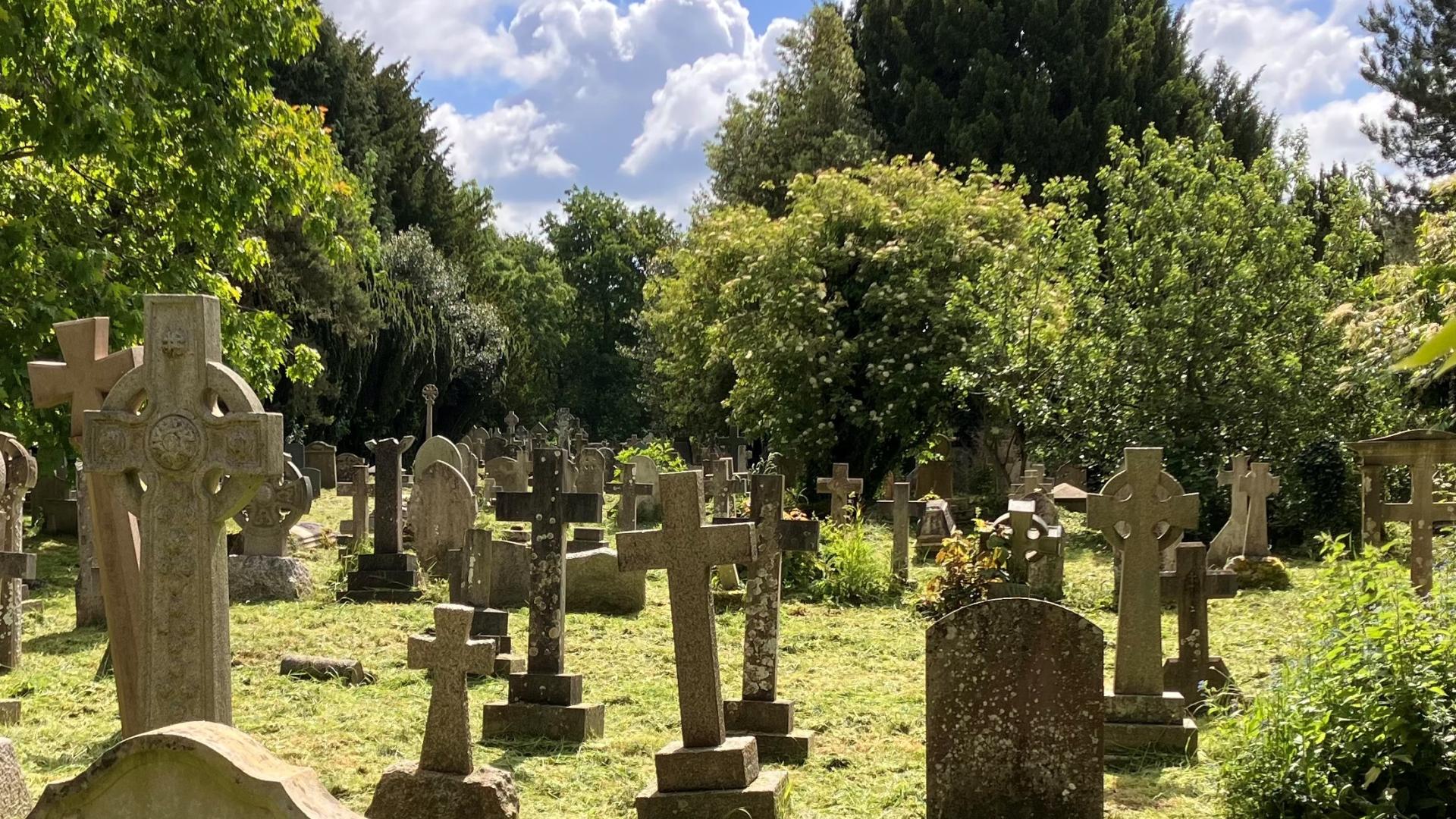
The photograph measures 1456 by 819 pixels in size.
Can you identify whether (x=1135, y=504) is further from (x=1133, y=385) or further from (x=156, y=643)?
(x=1133, y=385)

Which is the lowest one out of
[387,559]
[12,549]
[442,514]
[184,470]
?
[387,559]

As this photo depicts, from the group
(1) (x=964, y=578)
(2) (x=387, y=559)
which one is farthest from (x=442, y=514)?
(1) (x=964, y=578)

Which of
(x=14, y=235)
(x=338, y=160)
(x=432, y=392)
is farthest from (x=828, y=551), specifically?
(x=432, y=392)

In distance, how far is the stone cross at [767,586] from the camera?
23.3 ft

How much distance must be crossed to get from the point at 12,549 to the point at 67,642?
103 cm

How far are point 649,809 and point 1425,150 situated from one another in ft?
108

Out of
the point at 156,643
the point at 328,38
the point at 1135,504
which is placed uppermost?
the point at 328,38

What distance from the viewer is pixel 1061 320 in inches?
776

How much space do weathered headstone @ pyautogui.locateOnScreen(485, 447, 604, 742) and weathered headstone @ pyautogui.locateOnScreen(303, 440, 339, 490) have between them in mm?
18259

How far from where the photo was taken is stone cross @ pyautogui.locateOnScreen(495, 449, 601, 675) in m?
7.48

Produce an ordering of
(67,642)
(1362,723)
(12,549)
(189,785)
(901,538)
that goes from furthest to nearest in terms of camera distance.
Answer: (901,538), (67,642), (12,549), (1362,723), (189,785)

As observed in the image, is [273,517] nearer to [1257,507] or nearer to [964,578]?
[964,578]

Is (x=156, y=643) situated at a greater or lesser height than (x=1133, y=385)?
lesser

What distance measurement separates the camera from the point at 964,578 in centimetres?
1173
